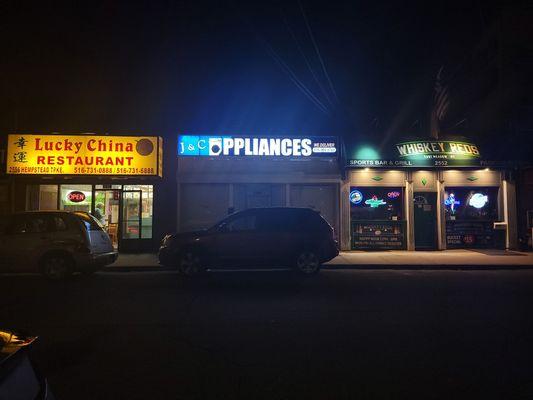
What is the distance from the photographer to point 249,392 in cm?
349

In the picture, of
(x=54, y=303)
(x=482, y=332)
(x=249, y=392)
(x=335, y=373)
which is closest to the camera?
(x=249, y=392)

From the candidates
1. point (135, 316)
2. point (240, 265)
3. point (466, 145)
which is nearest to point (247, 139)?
point (240, 265)

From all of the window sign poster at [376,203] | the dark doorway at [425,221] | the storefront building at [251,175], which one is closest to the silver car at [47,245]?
the storefront building at [251,175]

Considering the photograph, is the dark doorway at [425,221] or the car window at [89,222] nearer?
the car window at [89,222]

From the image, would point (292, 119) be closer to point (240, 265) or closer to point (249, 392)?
point (240, 265)

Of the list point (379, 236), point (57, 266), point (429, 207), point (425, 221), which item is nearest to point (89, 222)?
point (57, 266)

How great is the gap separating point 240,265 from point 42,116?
11536 mm

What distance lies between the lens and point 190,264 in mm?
10094

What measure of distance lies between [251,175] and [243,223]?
17.1ft

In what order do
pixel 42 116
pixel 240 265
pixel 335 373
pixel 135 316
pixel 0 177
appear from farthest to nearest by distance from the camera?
1. pixel 42 116
2. pixel 0 177
3. pixel 240 265
4. pixel 135 316
5. pixel 335 373

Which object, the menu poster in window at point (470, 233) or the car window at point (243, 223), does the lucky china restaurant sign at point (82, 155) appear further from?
the menu poster in window at point (470, 233)

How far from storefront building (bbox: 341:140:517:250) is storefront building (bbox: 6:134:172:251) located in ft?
27.2

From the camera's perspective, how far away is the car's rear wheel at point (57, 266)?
940 cm

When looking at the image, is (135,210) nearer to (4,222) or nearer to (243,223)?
(4,222)
